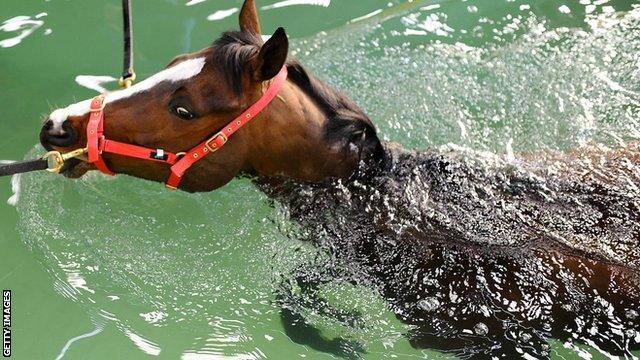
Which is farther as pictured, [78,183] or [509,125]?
[509,125]

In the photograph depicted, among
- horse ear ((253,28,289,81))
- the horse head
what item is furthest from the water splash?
horse ear ((253,28,289,81))

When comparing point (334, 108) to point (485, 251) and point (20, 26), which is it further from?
point (20, 26)

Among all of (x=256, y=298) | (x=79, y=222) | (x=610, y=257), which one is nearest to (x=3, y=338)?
(x=79, y=222)

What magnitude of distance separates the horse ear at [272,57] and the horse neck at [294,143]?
0.66 ft

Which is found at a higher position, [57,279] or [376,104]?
[376,104]

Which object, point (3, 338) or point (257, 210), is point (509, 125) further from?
point (3, 338)

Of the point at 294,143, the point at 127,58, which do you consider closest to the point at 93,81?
the point at 127,58

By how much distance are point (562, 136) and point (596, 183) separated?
3.22 feet

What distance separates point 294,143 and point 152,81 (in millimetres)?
604

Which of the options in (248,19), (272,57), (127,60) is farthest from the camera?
(127,60)

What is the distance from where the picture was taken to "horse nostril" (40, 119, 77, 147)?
264 centimetres

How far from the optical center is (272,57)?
2469 millimetres

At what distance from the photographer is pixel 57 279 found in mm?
3668

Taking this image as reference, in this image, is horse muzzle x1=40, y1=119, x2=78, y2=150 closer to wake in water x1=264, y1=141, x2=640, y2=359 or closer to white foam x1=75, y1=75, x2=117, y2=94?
wake in water x1=264, y1=141, x2=640, y2=359
